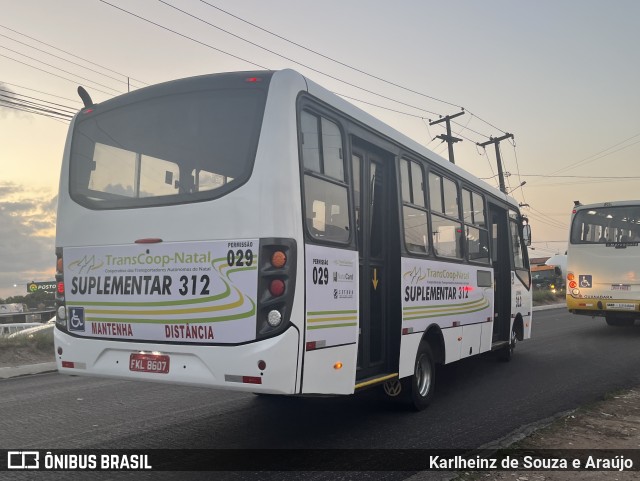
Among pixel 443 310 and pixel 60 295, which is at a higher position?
pixel 60 295

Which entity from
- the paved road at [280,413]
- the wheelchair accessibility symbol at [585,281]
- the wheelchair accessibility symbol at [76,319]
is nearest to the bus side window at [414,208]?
the paved road at [280,413]

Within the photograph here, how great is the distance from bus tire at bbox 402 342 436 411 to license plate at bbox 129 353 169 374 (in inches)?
123

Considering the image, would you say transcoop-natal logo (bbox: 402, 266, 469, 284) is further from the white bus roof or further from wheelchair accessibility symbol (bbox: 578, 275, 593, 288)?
wheelchair accessibility symbol (bbox: 578, 275, 593, 288)

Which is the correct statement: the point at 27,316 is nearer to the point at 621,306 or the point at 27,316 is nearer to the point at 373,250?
the point at 621,306

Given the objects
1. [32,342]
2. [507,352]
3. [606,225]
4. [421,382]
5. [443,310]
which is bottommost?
[507,352]

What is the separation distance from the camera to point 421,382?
297 inches

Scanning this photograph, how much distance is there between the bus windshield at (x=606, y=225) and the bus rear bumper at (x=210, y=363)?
14.6 m

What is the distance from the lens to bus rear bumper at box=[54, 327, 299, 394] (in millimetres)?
4758

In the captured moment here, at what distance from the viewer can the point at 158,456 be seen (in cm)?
543

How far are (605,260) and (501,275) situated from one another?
6.97 metres

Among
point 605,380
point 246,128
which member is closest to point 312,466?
point 246,128

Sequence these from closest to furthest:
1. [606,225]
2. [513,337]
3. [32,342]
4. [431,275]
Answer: [431,275]
[513,337]
[32,342]
[606,225]

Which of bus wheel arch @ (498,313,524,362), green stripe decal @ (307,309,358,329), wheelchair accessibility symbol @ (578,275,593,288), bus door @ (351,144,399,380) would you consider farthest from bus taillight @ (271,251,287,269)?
wheelchair accessibility symbol @ (578,275,593,288)

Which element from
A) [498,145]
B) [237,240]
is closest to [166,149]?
[237,240]
